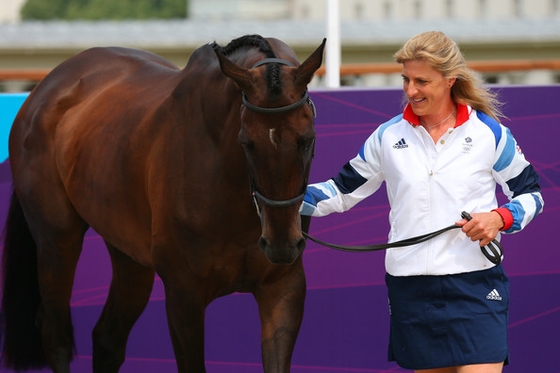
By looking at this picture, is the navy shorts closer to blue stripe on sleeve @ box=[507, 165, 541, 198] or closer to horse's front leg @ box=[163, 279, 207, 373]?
blue stripe on sleeve @ box=[507, 165, 541, 198]

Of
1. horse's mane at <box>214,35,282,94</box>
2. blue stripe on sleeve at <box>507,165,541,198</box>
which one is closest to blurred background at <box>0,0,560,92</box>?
horse's mane at <box>214,35,282,94</box>

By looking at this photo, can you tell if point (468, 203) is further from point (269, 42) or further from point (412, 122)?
point (269, 42)

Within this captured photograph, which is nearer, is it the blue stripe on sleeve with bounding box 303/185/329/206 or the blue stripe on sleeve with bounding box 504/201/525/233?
the blue stripe on sleeve with bounding box 504/201/525/233

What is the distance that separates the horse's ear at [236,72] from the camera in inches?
141

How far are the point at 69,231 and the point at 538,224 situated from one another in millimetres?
2243

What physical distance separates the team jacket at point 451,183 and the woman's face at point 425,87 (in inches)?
2.9

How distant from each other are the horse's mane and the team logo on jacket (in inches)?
26.0

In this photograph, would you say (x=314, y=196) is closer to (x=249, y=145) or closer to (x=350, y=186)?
(x=350, y=186)

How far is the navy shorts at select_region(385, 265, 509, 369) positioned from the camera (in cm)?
368

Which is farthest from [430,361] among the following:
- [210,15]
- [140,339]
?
[210,15]

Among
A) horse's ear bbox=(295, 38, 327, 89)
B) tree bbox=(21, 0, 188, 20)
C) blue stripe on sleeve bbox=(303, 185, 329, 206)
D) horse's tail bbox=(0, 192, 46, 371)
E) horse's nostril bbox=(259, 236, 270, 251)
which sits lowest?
tree bbox=(21, 0, 188, 20)

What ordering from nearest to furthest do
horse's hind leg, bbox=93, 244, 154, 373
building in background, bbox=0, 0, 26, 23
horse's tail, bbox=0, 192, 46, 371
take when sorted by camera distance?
1. horse's hind leg, bbox=93, 244, 154, 373
2. horse's tail, bbox=0, 192, 46, 371
3. building in background, bbox=0, 0, 26, 23

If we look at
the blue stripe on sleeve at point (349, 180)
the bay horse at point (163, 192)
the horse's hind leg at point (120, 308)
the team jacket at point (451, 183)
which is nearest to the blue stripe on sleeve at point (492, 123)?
the team jacket at point (451, 183)

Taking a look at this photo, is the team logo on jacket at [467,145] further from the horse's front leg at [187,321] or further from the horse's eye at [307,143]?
the horse's front leg at [187,321]
